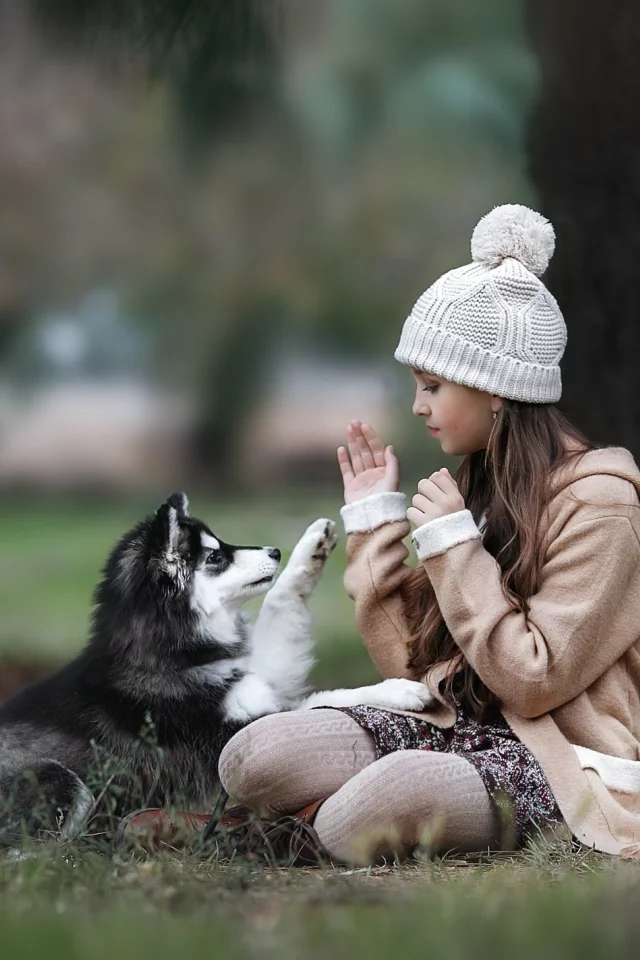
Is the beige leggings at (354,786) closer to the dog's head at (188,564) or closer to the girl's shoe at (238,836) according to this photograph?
the girl's shoe at (238,836)

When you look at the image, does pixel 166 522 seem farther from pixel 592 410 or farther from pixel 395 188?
pixel 395 188

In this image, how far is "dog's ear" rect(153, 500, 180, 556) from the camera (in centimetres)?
286

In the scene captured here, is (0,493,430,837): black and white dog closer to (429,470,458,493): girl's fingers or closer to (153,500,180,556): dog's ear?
(153,500,180,556): dog's ear

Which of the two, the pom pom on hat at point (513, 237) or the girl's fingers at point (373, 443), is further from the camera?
the girl's fingers at point (373, 443)

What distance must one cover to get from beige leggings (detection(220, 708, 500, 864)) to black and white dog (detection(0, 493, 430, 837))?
0.19 m

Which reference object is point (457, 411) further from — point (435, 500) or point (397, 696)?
point (397, 696)

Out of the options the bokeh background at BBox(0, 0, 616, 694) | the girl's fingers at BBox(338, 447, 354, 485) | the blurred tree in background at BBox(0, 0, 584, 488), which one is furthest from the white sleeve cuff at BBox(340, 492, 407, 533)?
the blurred tree in background at BBox(0, 0, 584, 488)

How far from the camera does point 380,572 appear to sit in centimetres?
284

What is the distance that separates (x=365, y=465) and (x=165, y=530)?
534 mm

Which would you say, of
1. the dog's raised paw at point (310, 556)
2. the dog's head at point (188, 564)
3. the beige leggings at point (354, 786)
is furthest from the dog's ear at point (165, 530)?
the beige leggings at point (354, 786)

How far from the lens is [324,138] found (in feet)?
31.8

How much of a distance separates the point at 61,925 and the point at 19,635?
4.74 meters

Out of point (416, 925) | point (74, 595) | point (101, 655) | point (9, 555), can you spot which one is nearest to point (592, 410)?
point (101, 655)

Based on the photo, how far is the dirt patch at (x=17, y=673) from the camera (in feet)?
15.9
